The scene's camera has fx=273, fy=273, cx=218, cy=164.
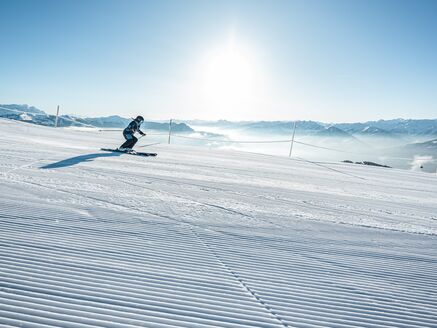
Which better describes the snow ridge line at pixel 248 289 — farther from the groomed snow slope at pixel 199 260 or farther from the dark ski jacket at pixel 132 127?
the dark ski jacket at pixel 132 127

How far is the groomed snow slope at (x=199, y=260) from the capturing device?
82.1 inches

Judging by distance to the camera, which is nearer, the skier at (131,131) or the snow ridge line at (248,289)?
the snow ridge line at (248,289)

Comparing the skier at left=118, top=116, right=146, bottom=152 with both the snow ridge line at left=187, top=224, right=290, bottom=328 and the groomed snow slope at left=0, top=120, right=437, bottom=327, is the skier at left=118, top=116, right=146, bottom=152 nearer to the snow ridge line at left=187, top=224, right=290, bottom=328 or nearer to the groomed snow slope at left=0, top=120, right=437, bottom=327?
the groomed snow slope at left=0, top=120, right=437, bottom=327

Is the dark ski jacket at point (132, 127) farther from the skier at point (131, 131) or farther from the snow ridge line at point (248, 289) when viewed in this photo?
the snow ridge line at point (248, 289)

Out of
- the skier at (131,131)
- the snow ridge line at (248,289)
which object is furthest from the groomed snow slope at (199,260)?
the skier at (131,131)

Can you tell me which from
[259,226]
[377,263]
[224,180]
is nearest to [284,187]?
[224,180]

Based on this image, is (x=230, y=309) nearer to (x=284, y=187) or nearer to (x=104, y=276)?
(x=104, y=276)

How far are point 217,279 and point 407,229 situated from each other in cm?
422

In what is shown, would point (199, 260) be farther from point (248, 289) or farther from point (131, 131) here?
point (131, 131)

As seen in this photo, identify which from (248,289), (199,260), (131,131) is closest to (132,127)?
(131,131)

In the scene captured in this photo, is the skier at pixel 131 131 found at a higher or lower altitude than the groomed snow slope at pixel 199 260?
higher

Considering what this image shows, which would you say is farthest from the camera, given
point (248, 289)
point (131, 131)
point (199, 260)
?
point (131, 131)

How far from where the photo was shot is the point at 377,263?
3348mm

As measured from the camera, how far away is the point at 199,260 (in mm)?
2895
